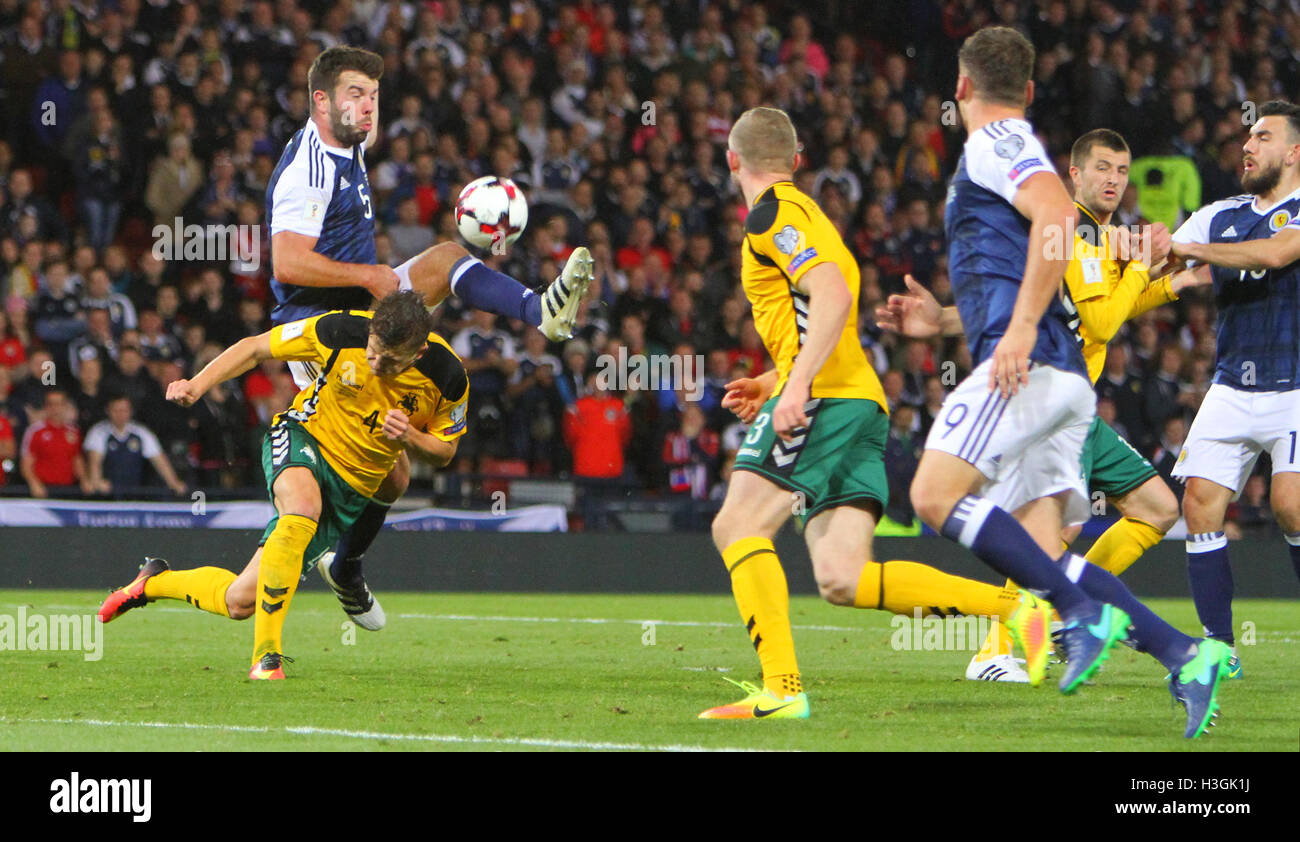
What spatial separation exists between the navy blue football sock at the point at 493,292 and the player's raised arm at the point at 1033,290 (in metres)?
2.91

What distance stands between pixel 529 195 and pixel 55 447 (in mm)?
5247

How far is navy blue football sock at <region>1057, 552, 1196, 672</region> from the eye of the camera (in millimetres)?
5250

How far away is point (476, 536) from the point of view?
1366 centimetres

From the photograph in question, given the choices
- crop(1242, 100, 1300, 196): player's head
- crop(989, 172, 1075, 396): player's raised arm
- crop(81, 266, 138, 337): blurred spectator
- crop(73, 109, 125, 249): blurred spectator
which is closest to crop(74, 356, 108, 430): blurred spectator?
crop(81, 266, 138, 337): blurred spectator

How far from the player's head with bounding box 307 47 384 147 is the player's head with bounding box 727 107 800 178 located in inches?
100.0

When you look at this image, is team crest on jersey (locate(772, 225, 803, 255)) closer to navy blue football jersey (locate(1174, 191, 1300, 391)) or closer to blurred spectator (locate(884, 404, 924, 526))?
navy blue football jersey (locate(1174, 191, 1300, 391))

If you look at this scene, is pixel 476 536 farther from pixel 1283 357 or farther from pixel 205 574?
pixel 1283 357

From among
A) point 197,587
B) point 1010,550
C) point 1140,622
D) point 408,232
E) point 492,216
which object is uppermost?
point 408,232

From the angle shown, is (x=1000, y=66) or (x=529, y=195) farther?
(x=529, y=195)

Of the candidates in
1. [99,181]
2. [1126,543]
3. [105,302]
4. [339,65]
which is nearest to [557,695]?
[1126,543]

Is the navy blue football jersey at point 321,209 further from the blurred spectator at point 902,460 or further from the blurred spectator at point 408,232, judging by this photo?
the blurred spectator at point 408,232

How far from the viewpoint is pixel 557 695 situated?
6.70 m

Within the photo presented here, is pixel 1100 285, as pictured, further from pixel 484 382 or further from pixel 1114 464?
pixel 484 382

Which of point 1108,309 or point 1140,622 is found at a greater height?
point 1108,309
